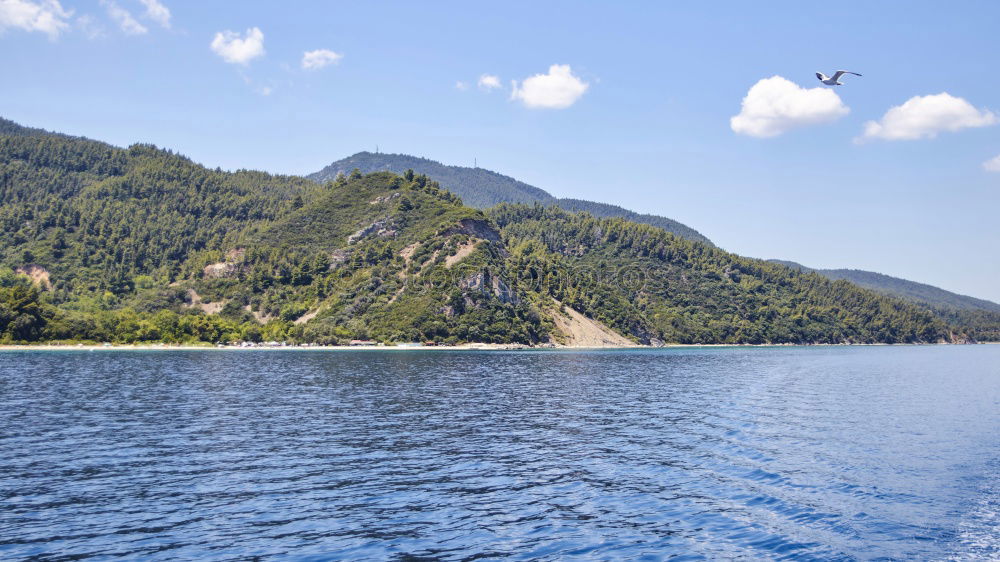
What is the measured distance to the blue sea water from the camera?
28.4m

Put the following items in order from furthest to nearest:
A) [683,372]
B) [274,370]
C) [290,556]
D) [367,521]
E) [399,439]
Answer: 1. [683,372]
2. [274,370]
3. [399,439]
4. [367,521]
5. [290,556]

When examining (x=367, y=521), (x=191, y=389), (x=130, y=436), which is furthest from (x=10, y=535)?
(x=191, y=389)

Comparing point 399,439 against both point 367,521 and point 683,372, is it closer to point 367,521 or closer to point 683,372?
point 367,521

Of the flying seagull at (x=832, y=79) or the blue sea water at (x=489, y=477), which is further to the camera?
the flying seagull at (x=832, y=79)

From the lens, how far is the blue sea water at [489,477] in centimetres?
2844

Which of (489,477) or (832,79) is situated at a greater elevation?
(832,79)

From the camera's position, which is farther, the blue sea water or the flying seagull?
the flying seagull

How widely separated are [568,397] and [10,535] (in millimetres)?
63149

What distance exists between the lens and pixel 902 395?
92312mm

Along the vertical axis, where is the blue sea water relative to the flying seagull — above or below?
below

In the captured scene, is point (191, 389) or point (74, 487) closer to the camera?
point (74, 487)

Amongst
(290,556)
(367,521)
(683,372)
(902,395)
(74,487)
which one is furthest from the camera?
(683,372)

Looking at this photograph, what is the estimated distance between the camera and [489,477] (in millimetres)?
39844

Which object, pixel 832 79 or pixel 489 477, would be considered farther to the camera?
pixel 832 79
